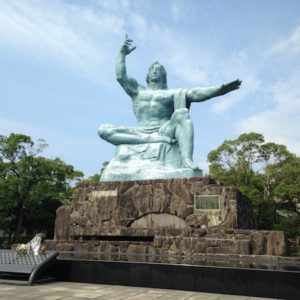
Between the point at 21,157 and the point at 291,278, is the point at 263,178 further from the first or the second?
the point at 291,278

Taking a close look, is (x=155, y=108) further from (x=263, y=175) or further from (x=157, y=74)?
(x=263, y=175)

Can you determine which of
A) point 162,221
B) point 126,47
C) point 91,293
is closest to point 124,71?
point 126,47

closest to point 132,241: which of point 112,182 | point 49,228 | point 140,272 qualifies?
point 112,182

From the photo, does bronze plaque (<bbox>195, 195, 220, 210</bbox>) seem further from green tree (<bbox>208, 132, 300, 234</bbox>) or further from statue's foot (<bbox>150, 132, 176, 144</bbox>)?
green tree (<bbox>208, 132, 300, 234</bbox>)

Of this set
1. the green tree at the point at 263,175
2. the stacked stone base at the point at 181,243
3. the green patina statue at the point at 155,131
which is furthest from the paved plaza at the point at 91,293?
the green tree at the point at 263,175

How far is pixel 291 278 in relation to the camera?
5.23 meters

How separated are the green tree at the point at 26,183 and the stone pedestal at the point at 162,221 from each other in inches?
479

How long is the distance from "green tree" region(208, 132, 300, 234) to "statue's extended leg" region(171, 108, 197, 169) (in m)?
10.3

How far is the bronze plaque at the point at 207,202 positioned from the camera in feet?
33.8

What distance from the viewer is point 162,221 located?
1072 cm

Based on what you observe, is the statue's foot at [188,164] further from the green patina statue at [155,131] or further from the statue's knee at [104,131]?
the statue's knee at [104,131]

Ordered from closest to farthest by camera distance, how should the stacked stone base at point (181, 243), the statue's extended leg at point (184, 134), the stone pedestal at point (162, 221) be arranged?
the stacked stone base at point (181, 243) → the stone pedestal at point (162, 221) → the statue's extended leg at point (184, 134)

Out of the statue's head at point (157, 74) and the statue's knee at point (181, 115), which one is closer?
the statue's knee at point (181, 115)

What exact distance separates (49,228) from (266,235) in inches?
909
